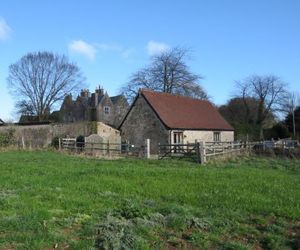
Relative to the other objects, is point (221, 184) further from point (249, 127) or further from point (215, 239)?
point (249, 127)

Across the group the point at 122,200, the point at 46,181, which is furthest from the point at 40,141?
the point at 122,200

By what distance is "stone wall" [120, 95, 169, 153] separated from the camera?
4197cm

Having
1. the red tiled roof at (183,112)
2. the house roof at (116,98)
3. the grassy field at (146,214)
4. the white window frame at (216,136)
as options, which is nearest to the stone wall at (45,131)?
the red tiled roof at (183,112)

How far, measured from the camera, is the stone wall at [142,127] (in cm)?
4197

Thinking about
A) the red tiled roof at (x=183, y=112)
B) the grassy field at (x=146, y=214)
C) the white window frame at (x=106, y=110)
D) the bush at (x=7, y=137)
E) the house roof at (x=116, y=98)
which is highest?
the house roof at (x=116, y=98)

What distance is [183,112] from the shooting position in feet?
152

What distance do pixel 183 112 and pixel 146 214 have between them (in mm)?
36921

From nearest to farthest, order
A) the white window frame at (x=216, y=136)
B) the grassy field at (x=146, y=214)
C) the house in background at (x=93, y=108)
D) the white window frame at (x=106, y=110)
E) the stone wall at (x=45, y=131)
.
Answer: the grassy field at (x=146, y=214)
the stone wall at (x=45, y=131)
the white window frame at (x=216, y=136)
the house in background at (x=93, y=108)
the white window frame at (x=106, y=110)

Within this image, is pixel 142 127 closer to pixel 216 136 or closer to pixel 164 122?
pixel 164 122

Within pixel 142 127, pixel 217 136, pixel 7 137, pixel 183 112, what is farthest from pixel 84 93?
pixel 142 127

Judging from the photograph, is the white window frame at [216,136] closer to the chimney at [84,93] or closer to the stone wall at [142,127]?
the stone wall at [142,127]

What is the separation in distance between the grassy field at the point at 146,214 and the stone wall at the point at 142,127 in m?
26.8

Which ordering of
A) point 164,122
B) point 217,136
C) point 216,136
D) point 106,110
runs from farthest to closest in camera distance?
1. point 106,110
2. point 217,136
3. point 216,136
4. point 164,122

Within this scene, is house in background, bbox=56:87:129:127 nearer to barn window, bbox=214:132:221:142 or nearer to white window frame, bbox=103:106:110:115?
white window frame, bbox=103:106:110:115
